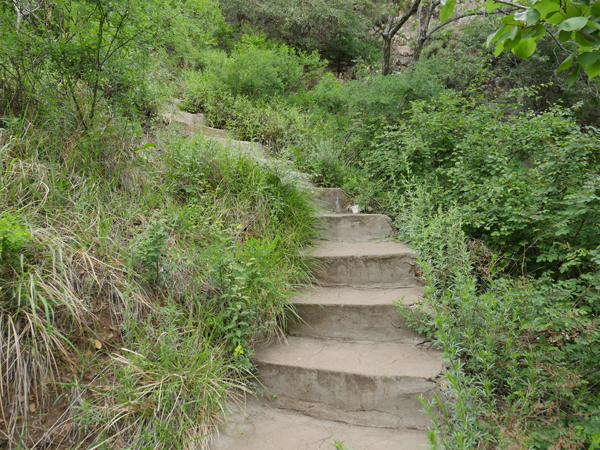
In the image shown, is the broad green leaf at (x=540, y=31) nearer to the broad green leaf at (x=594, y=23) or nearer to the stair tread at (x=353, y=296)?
the broad green leaf at (x=594, y=23)

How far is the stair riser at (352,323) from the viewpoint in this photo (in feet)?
8.67

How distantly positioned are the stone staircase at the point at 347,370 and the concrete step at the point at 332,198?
1150 millimetres

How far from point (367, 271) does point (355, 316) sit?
0.58m

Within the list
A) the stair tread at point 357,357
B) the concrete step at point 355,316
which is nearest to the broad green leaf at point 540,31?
the stair tread at point 357,357

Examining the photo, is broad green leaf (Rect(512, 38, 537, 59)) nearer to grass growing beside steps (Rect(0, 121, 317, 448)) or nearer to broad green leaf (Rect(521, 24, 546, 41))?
broad green leaf (Rect(521, 24, 546, 41))

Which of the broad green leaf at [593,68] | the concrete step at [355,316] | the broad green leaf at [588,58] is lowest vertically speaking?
the concrete step at [355,316]

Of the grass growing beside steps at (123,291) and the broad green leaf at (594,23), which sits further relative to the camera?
the grass growing beside steps at (123,291)

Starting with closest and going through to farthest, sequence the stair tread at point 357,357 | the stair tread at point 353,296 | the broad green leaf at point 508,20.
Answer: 1. the broad green leaf at point 508,20
2. the stair tread at point 357,357
3. the stair tread at point 353,296

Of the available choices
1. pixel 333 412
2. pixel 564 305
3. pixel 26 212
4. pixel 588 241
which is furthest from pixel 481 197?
pixel 26 212

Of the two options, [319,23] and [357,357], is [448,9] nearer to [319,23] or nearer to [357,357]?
[357,357]

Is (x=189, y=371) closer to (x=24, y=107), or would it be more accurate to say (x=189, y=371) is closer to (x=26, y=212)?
(x=26, y=212)

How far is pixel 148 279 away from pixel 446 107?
357 centimetres

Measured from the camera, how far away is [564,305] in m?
2.06

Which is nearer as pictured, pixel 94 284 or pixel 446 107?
pixel 94 284
